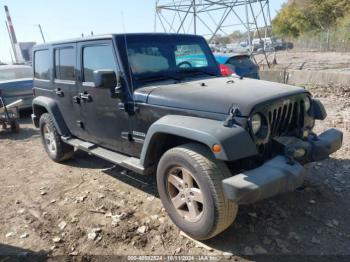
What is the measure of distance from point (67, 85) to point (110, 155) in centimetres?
134

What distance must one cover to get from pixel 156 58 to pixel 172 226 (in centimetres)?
199

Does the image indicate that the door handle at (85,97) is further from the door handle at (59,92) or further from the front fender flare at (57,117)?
the front fender flare at (57,117)

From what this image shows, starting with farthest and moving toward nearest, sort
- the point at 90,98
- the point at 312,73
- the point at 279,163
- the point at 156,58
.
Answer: the point at 312,73 < the point at 90,98 < the point at 156,58 < the point at 279,163

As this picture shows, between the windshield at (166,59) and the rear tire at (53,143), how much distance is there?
7.47ft

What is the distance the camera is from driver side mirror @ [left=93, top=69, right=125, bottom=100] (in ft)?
11.4

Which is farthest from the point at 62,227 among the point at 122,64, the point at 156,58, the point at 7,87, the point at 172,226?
the point at 7,87

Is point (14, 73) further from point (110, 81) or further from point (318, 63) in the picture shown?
point (318, 63)

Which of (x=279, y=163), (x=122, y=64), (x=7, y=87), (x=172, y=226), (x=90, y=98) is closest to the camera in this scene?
(x=279, y=163)

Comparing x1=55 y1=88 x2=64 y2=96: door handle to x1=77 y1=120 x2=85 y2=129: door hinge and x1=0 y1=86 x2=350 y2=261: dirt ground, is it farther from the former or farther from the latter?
x1=0 y1=86 x2=350 y2=261: dirt ground

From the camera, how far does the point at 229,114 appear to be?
2.81 meters

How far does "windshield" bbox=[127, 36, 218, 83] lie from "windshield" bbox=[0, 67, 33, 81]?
6.95 metres

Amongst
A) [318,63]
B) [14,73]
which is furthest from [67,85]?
[318,63]

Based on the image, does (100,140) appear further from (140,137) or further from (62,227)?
(62,227)

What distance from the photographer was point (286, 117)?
3.28 metres
